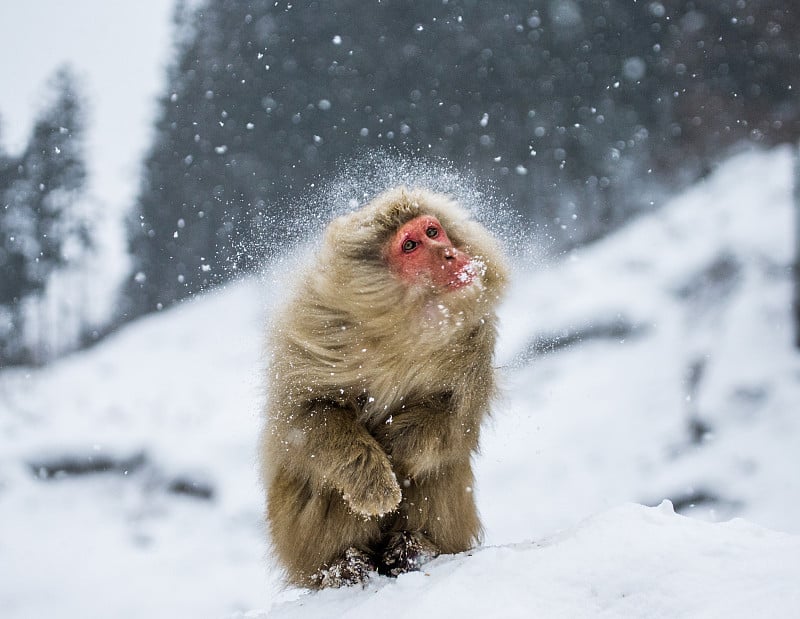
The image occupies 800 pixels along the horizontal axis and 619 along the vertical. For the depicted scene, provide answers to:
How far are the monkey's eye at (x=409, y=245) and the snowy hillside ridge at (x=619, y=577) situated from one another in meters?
1.05

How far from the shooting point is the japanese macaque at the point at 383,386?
9.29 ft

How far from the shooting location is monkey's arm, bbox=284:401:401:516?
2.80m

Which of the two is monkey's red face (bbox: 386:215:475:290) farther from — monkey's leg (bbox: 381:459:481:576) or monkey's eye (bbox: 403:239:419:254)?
monkey's leg (bbox: 381:459:481:576)

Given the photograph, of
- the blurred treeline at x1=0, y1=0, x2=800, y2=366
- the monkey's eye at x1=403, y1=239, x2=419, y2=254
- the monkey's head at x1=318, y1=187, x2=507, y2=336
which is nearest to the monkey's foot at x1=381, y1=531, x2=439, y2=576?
the monkey's head at x1=318, y1=187, x2=507, y2=336

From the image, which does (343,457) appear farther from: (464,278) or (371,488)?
(464,278)

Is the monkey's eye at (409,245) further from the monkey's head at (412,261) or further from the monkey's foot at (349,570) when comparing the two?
the monkey's foot at (349,570)

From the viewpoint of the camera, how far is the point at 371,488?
9.20 ft

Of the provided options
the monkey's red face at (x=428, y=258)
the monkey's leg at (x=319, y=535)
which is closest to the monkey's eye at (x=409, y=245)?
the monkey's red face at (x=428, y=258)

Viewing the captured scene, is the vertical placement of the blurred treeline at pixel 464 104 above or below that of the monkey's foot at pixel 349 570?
above

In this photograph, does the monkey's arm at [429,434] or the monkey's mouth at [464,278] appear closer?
the monkey's mouth at [464,278]

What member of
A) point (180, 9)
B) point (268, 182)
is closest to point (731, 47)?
point (268, 182)

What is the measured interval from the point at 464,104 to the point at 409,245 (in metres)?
7.35

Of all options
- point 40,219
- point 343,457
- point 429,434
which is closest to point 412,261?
point 429,434

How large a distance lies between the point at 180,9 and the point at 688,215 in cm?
710
